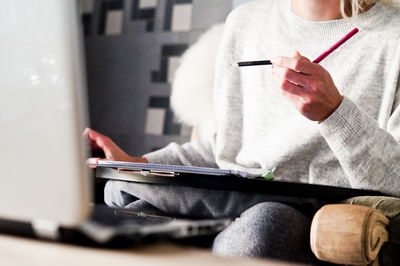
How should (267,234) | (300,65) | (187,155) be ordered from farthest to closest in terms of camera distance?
1. (187,155)
2. (300,65)
3. (267,234)

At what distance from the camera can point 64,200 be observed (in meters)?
0.20

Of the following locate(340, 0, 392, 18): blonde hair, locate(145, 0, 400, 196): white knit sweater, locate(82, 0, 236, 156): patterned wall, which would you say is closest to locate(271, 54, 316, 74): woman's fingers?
locate(145, 0, 400, 196): white knit sweater

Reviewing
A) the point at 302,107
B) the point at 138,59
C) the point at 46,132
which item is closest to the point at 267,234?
the point at 302,107

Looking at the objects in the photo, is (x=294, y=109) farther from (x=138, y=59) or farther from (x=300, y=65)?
(x=138, y=59)

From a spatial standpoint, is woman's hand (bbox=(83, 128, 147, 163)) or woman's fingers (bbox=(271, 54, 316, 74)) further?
woman's hand (bbox=(83, 128, 147, 163))

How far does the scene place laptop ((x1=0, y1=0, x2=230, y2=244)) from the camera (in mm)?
202

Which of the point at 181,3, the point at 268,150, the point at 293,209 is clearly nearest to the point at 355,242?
the point at 293,209

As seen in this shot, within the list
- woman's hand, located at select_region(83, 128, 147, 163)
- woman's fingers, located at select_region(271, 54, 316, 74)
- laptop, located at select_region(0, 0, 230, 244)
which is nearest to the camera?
laptop, located at select_region(0, 0, 230, 244)

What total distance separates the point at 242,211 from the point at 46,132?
42 centimetres

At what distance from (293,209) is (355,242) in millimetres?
107

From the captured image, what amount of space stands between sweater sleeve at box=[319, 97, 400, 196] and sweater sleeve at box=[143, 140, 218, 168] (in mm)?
325

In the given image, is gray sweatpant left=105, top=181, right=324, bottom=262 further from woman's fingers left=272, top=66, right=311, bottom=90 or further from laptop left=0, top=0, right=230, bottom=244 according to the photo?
laptop left=0, top=0, right=230, bottom=244

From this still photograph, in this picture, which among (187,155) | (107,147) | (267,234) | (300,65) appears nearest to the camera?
(267,234)

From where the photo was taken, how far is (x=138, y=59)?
170cm
